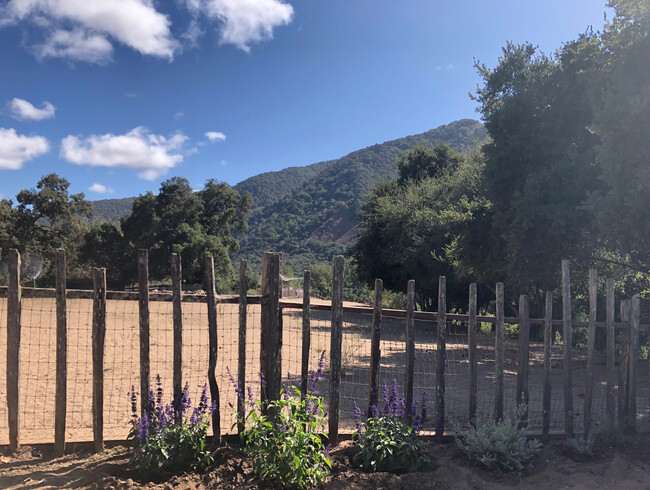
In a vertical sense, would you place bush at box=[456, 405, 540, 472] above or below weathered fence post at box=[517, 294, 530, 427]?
below

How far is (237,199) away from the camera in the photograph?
43062 millimetres

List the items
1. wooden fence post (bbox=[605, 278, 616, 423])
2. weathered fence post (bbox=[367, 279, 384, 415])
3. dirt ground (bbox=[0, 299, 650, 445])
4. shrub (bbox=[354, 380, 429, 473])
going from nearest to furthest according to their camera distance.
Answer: shrub (bbox=[354, 380, 429, 473]) → weathered fence post (bbox=[367, 279, 384, 415]) → wooden fence post (bbox=[605, 278, 616, 423]) → dirt ground (bbox=[0, 299, 650, 445])

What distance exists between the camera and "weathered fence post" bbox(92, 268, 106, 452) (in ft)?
15.2

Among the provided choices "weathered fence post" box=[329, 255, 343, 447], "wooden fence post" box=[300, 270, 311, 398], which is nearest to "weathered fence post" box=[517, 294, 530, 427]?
"weathered fence post" box=[329, 255, 343, 447]

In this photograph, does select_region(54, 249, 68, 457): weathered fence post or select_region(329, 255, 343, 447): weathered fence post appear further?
select_region(329, 255, 343, 447): weathered fence post

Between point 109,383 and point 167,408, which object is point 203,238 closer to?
point 109,383

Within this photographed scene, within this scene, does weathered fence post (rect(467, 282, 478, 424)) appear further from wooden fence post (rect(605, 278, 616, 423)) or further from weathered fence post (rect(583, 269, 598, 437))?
wooden fence post (rect(605, 278, 616, 423))

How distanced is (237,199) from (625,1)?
1443 inches

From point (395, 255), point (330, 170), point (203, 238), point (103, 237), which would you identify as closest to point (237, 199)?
point (203, 238)

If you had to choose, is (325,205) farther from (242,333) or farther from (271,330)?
(242,333)

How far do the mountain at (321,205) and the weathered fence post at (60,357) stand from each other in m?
75.3

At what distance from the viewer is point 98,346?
15.4 ft

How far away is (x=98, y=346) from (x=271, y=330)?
1.73m

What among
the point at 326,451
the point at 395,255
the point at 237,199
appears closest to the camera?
the point at 326,451
